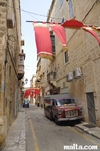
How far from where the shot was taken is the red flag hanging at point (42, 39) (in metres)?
6.69

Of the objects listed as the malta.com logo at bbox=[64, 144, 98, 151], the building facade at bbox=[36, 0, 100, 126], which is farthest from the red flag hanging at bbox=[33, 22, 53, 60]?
the malta.com logo at bbox=[64, 144, 98, 151]

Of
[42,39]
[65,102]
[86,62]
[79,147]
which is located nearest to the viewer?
[79,147]

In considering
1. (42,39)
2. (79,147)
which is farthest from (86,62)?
(79,147)

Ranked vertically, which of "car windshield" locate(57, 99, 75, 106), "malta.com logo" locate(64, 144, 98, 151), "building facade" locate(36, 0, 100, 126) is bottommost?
"malta.com logo" locate(64, 144, 98, 151)

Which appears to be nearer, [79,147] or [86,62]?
[79,147]

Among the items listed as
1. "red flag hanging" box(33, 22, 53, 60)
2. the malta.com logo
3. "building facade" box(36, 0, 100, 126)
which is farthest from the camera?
"building facade" box(36, 0, 100, 126)

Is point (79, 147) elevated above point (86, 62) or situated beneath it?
situated beneath

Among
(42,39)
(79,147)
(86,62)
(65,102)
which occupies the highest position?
(42,39)

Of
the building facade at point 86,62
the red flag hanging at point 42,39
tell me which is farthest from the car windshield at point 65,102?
the red flag hanging at point 42,39

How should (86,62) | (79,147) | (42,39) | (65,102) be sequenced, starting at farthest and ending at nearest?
1. (65,102)
2. (86,62)
3. (42,39)
4. (79,147)

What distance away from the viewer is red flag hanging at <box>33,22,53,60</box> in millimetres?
6691

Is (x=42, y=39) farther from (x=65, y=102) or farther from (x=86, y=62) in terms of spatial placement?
(x=65, y=102)

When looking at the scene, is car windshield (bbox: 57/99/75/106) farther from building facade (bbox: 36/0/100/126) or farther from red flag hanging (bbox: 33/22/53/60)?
red flag hanging (bbox: 33/22/53/60)

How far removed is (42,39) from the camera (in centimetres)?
671
